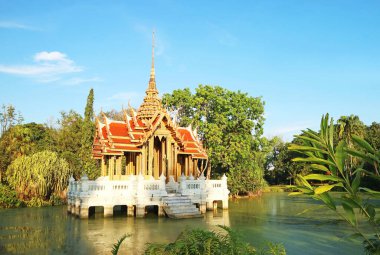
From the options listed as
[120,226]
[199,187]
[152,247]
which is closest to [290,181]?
[199,187]

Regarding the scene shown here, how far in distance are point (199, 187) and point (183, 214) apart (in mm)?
2808

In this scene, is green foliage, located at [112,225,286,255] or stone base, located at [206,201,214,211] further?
stone base, located at [206,201,214,211]

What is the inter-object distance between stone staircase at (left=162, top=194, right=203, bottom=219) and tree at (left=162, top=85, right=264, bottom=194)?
10540mm

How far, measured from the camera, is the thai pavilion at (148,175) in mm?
17047

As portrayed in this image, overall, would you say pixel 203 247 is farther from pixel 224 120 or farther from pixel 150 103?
pixel 224 120

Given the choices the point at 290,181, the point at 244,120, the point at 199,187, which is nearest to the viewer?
the point at 199,187

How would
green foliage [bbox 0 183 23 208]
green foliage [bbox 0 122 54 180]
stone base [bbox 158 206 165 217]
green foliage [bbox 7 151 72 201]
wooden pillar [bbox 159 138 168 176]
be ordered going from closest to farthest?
stone base [bbox 158 206 165 217] < wooden pillar [bbox 159 138 168 176] < green foliage [bbox 0 183 23 208] < green foliage [bbox 7 151 72 201] < green foliage [bbox 0 122 54 180]

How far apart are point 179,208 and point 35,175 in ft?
36.5

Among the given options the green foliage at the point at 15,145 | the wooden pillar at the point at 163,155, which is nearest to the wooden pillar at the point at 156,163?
the wooden pillar at the point at 163,155

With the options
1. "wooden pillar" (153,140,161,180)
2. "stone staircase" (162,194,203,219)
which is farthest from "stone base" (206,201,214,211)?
"wooden pillar" (153,140,161,180)

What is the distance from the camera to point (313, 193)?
8.15 feet

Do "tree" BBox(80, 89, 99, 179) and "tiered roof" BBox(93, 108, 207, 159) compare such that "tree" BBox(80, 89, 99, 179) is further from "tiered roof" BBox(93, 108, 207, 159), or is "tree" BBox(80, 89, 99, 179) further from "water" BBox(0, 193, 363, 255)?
"water" BBox(0, 193, 363, 255)

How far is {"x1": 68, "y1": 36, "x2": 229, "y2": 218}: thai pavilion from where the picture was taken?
671 inches

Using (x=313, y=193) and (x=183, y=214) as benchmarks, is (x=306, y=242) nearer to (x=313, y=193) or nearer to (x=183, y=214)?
(x=183, y=214)
